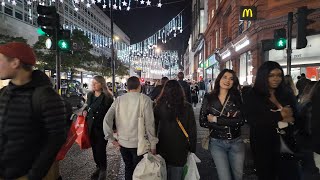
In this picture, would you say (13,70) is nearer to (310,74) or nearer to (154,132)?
(154,132)

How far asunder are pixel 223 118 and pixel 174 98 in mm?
676

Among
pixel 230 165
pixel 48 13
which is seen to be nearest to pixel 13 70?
pixel 230 165

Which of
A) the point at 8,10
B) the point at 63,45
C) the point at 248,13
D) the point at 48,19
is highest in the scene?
the point at 8,10

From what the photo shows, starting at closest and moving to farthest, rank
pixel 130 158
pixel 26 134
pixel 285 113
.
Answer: pixel 26 134 < pixel 285 113 < pixel 130 158

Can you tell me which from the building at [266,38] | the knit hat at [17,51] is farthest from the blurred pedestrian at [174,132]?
the building at [266,38]

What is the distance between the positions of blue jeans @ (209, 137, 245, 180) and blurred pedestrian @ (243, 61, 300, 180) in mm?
356

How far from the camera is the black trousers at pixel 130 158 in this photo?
4504mm

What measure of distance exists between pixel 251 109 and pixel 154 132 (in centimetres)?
134

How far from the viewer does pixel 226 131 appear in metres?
4.03

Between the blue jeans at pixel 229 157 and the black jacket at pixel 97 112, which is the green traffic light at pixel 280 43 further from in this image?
the blue jeans at pixel 229 157

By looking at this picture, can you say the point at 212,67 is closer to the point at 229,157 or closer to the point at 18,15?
the point at 18,15

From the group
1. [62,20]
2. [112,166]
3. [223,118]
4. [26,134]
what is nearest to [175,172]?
[223,118]

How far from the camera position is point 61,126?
2.47m

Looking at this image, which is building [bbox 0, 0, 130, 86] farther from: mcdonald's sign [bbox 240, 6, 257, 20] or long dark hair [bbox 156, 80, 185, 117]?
long dark hair [bbox 156, 80, 185, 117]
